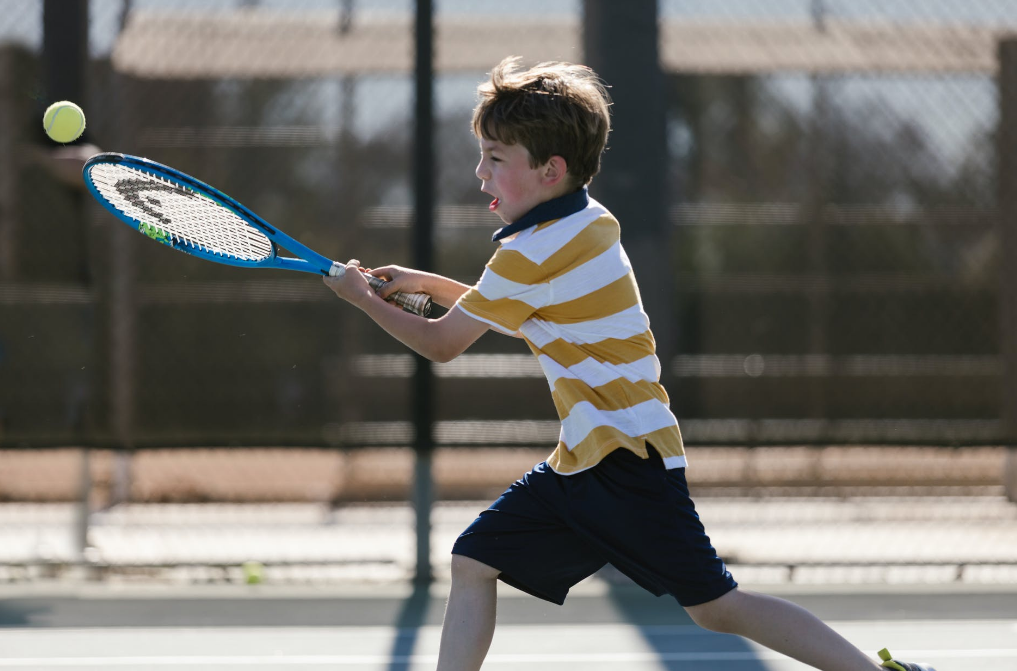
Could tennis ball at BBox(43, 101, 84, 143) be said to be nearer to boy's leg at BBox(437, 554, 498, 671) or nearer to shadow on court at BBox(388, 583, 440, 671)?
boy's leg at BBox(437, 554, 498, 671)

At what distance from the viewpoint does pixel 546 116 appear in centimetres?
238

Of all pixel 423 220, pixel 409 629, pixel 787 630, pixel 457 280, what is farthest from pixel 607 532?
pixel 457 280

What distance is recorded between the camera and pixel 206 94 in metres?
5.65

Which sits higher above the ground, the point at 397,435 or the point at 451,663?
the point at 451,663

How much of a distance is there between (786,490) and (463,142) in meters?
2.15

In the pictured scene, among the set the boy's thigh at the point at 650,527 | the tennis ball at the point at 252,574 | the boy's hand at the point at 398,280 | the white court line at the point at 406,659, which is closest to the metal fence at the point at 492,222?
the tennis ball at the point at 252,574

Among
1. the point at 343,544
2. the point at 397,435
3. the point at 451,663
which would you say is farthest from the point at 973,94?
the point at 451,663

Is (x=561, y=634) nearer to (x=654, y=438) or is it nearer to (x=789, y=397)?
(x=654, y=438)

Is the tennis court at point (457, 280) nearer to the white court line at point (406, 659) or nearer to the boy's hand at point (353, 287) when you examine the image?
the white court line at point (406, 659)

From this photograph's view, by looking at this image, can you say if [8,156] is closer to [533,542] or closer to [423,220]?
[423,220]

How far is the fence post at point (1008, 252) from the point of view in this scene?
16.9ft

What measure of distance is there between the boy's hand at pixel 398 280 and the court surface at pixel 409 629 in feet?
4.12

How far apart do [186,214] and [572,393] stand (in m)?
1.01

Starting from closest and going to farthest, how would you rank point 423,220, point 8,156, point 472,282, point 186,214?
point 186,214
point 423,220
point 8,156
point 472,282
